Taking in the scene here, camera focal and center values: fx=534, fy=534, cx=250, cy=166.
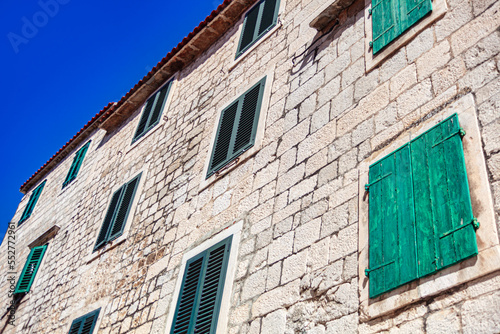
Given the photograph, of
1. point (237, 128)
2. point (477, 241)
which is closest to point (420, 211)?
point (477, 241)

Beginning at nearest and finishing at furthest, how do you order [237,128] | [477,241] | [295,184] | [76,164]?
[477,241] → [295,184] → [237,128] → [76,164]

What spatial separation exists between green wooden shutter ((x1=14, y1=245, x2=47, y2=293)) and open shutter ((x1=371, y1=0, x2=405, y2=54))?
8.00 metres

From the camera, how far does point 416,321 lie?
3225mm

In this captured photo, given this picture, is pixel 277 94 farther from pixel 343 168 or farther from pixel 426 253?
pixel 426 253

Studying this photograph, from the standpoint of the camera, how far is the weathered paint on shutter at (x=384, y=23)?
5.08 m

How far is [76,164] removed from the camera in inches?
486

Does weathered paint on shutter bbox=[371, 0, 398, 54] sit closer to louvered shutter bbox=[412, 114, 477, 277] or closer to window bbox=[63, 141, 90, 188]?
louvered shutter bbox=[412, 114, 477, 277]

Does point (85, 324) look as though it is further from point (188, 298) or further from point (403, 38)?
point (403, 38)

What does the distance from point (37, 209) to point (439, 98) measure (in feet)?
37.4

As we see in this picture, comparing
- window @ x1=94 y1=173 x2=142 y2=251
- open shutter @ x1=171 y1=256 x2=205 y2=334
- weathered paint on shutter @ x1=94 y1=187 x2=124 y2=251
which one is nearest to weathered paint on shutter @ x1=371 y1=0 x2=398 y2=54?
open shutter @ x1=171 y1=256 x2=205 y2=334

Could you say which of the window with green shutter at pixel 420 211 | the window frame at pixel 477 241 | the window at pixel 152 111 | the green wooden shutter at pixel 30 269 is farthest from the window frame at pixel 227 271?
the green wooden shutter at pixel 30 269

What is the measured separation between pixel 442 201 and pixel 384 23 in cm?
246

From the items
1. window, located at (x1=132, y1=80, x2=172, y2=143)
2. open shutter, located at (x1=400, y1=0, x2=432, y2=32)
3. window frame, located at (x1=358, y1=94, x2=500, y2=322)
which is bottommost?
window frame, located at (x1=358, y1=94, x2=500, y2=322)

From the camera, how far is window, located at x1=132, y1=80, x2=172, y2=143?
Answer: 9.54m
